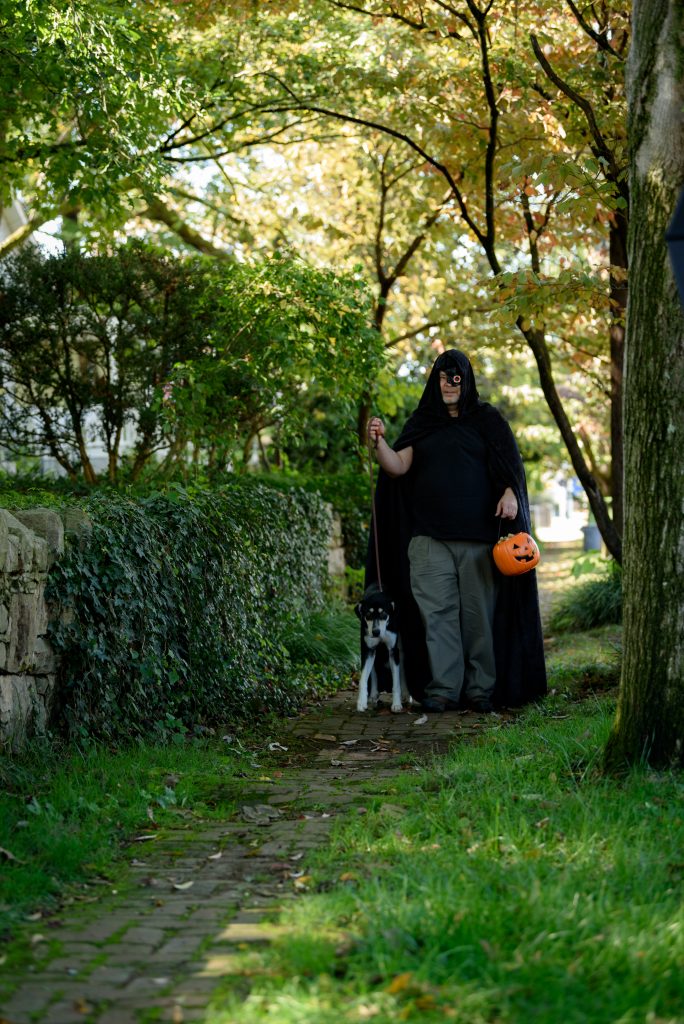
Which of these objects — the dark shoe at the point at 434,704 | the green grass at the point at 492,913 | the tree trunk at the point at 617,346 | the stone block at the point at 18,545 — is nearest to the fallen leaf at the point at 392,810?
the green grass at the point at 492,913

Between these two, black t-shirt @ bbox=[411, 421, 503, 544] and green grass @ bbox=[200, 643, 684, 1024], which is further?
black t-shirt @ bbox=[411, 421, 503, 544]

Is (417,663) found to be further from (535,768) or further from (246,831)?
(246,831)

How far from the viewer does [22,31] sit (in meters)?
9.03

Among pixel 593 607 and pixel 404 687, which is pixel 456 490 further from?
pixel 593 607

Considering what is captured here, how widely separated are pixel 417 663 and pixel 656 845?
4807 mm

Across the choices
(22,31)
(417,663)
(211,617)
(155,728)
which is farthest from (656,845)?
(22,31)

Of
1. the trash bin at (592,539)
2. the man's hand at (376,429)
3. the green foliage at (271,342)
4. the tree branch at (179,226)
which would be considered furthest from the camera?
the trash bin at (592,539)

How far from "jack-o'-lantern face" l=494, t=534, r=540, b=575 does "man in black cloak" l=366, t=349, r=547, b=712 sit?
23 cm

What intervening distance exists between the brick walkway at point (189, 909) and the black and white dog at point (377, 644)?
169 centimetres

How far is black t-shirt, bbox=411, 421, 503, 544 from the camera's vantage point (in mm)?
9320

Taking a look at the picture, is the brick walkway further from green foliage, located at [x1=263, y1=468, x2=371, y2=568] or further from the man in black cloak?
green foliage, located at [x1=263, y1=468, x2=371, y2=568]

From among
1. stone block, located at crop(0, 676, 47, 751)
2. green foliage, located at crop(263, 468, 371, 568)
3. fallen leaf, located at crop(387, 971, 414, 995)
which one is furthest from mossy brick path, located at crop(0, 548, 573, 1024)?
green foliage, located at crop(263, 468, 371, 568)

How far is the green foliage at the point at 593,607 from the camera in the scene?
49.4 ft

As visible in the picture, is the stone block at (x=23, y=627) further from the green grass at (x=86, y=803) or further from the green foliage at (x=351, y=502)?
the green foliage at (x=351, y=502)
